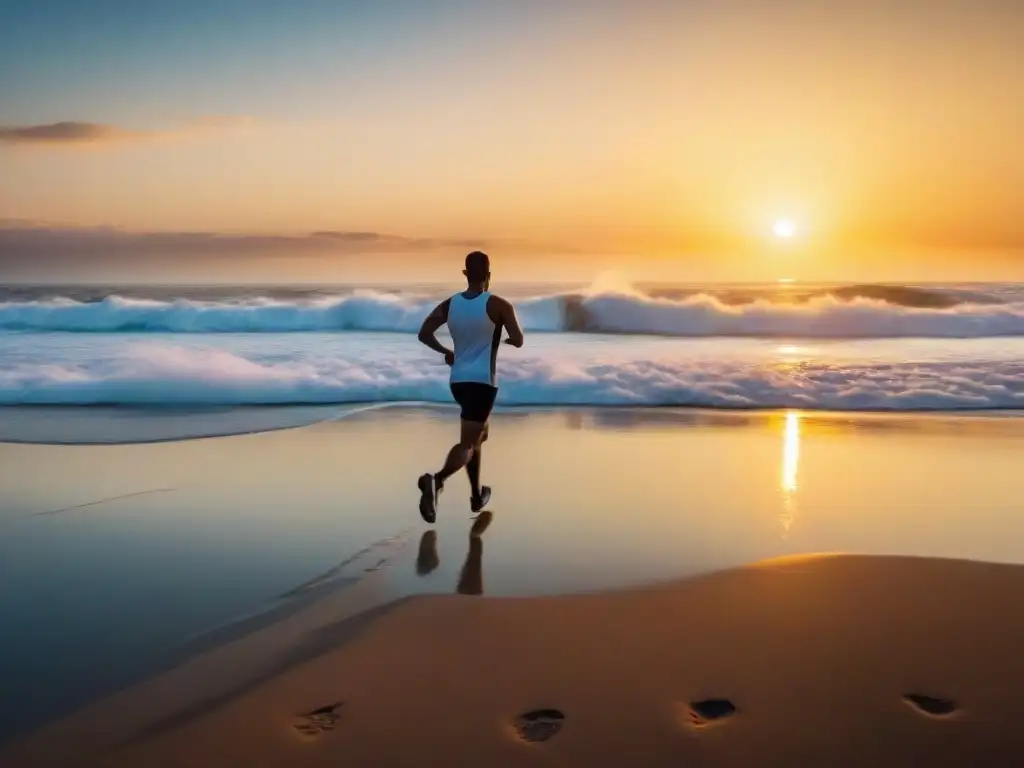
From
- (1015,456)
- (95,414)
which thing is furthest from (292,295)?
(1015,456)

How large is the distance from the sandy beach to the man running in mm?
341

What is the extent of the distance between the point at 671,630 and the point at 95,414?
8.62 metres

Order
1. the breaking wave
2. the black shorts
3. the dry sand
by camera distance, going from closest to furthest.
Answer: the dry sand → the black shorts → the breaking wave

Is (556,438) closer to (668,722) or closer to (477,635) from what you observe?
(477,635)

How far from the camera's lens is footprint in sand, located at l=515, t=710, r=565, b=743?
2.88m

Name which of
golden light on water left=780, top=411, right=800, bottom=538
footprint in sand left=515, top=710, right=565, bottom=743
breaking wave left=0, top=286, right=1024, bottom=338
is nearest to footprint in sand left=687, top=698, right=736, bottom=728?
footprint in sand left=515, top=710, right=565, bottom=743

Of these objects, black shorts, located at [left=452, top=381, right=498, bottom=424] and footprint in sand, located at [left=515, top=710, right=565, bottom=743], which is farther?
black shorts, located at [left=452, top=381, right=498, bottom=424]

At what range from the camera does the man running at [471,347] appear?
18.0ft

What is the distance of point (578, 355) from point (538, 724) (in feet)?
43.0

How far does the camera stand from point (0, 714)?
301 centimetres

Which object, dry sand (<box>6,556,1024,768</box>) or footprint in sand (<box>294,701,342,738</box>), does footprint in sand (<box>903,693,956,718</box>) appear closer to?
dry sand (<box>6,556,1024,768</box>)

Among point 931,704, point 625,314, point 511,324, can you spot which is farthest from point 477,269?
point 625,314

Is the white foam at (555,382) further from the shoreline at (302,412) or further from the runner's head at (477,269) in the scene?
the runner's head at (477,269)

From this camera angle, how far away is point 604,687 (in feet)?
10.5
